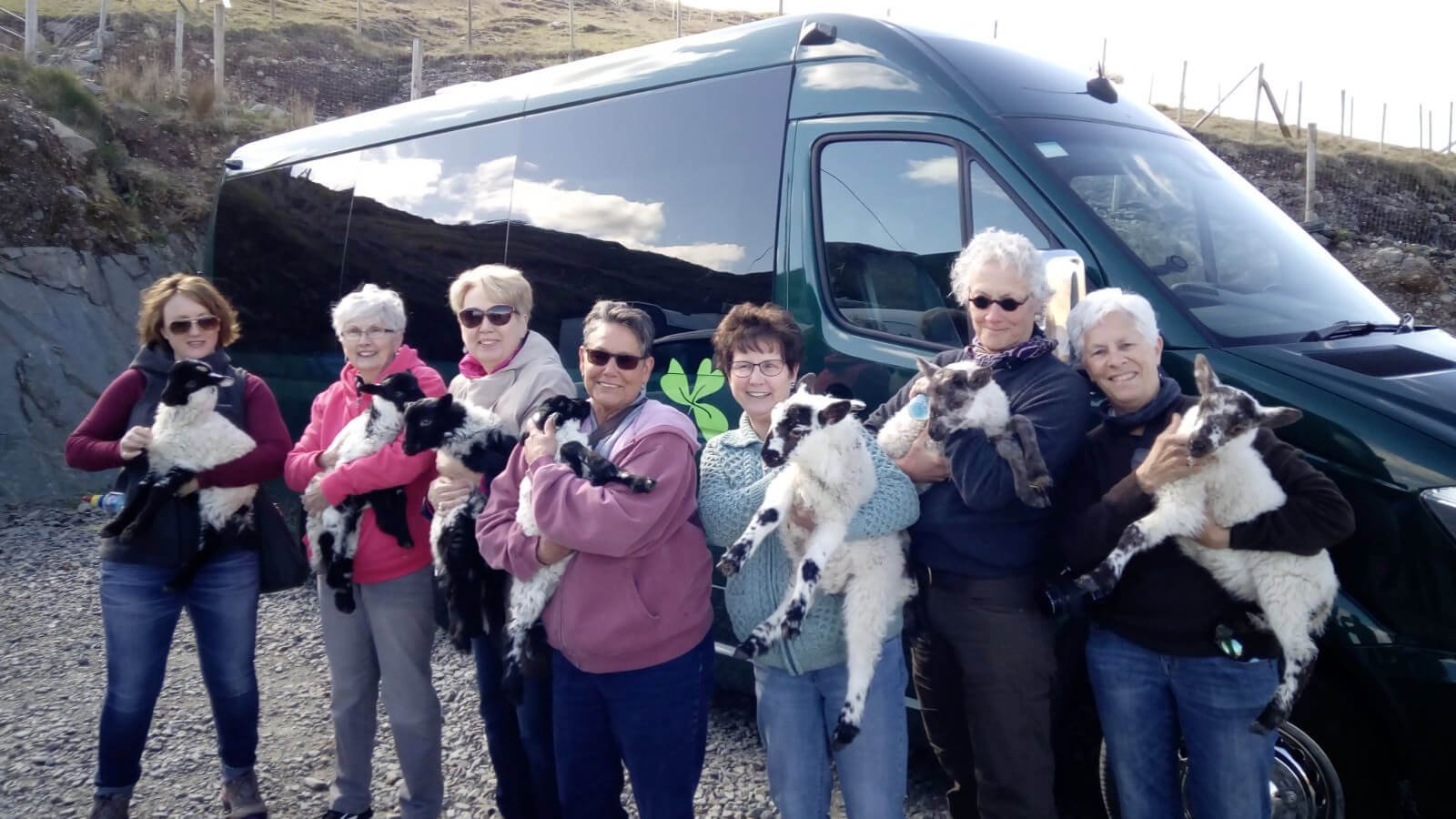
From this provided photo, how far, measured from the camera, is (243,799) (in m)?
3.69

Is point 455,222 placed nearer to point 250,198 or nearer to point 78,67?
point 250,198

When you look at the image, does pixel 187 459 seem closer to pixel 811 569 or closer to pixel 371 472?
pixel 371 472

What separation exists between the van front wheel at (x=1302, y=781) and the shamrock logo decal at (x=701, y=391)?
2024mm

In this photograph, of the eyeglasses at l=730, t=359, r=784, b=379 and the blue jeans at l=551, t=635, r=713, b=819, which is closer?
the blue jeans at l=551, t=635, r=713, b=819

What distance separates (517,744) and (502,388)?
1.31 m

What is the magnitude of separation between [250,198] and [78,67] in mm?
16950

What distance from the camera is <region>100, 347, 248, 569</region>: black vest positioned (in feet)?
11.4

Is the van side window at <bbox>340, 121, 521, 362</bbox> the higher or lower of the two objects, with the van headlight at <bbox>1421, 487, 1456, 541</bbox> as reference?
higher

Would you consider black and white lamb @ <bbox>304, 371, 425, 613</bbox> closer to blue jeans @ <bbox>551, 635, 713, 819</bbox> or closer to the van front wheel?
blue jeans @ <bbox>551, 635, 713, 819</bbox>

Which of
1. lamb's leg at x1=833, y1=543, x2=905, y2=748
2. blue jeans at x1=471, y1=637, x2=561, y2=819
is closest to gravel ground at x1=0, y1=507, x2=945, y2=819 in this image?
blue jeans at x1=471, y1=637, x2=561, y2=819

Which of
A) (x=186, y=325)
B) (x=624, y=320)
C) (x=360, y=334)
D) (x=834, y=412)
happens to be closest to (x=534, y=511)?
(x=624, y=320)

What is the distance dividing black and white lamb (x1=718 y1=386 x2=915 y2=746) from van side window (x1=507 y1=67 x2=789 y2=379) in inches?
55.9

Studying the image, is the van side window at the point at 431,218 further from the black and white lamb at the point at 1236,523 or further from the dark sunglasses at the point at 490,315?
the black and white lamb at the point at 1236,523

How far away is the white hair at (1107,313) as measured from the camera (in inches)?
103
